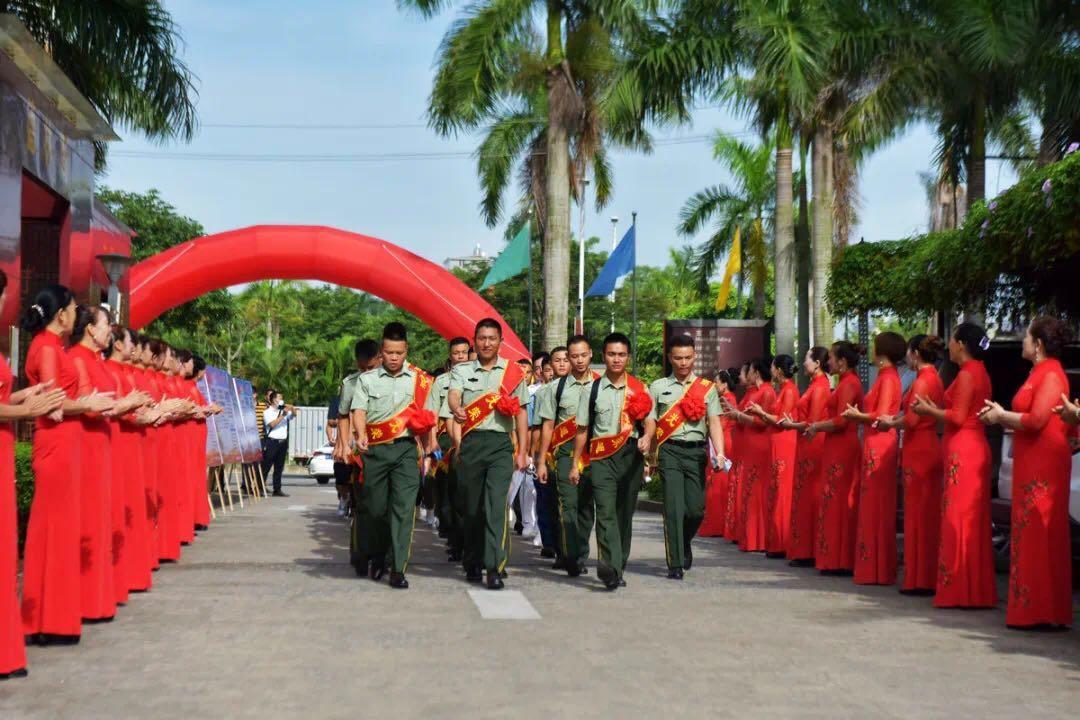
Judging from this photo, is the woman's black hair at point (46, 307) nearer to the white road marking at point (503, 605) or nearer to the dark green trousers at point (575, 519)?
the white road marking at point (503, 605)

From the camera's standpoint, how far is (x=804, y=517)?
13.6m

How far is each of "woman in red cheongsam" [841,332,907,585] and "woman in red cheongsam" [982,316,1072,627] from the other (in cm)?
245

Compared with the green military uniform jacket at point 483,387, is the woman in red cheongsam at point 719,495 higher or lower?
lower

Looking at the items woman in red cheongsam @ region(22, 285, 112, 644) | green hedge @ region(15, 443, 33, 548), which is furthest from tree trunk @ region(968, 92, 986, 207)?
woman in red cheongsam @ region(22, 285, 112, 644)

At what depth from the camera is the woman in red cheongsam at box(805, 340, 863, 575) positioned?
12672 mm

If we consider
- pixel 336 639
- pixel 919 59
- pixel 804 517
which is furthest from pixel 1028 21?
pixel 336 639

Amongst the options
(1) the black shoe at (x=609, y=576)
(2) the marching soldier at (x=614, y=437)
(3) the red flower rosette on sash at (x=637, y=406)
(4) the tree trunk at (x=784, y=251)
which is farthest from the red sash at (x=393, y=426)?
(4) the tree trunk at (x=784, y=251)

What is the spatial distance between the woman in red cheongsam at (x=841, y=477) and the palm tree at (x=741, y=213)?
110ft

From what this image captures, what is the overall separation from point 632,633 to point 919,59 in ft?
64.1

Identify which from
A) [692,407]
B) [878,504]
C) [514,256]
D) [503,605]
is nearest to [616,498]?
[692,407]

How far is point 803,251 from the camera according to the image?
30.1 metres

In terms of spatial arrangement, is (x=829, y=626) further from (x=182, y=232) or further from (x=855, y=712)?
(x=182, y=232)

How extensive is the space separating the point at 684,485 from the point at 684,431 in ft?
1.46

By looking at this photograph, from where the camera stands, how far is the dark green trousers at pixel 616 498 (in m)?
11.3
